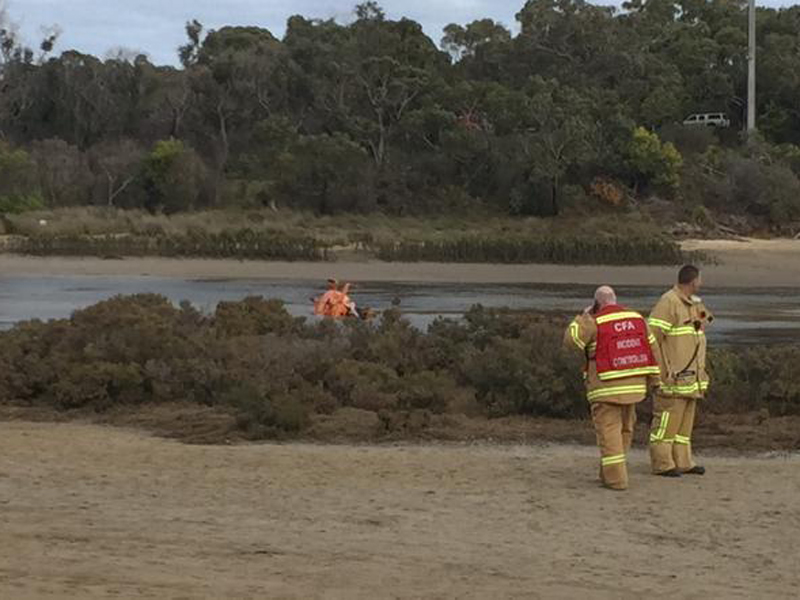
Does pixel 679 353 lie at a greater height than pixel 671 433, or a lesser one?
greater

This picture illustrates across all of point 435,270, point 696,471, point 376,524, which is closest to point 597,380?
point 696,471

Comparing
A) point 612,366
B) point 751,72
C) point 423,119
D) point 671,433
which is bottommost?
point 671,433

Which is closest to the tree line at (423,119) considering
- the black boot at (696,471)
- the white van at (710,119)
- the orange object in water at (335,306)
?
the white van at (710,119)

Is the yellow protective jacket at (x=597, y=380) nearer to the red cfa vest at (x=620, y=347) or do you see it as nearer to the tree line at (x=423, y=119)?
the red cfa vest at (x=620, y=347)

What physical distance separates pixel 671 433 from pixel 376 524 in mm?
3014

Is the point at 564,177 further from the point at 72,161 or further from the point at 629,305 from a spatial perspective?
the point at 629,305

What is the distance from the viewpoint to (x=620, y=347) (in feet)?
32.2

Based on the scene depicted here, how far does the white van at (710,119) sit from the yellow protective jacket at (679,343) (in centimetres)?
6476

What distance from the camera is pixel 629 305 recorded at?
32719 millimetres

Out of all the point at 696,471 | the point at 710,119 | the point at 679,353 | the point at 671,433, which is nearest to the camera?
the point at 679,353

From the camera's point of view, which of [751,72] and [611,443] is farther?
[751,72]

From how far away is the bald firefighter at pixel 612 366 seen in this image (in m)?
9.80

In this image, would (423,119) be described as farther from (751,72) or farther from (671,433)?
(671,433)

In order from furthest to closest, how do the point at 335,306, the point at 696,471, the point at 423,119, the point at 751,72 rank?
1. the point at 423,119
2. the point at 751,72
3. the point at 335,306
4. the point at 696,471
